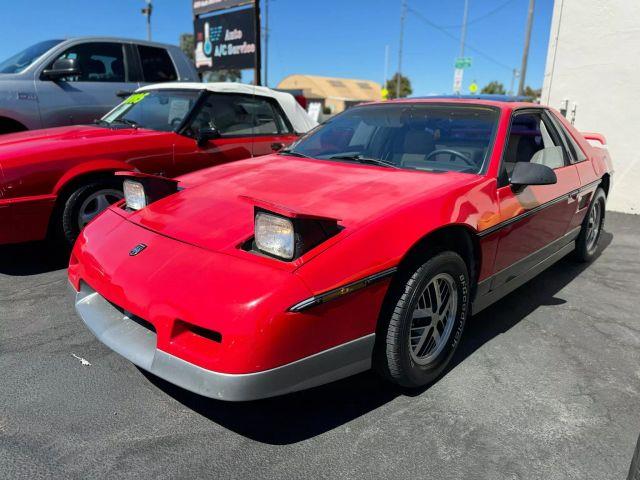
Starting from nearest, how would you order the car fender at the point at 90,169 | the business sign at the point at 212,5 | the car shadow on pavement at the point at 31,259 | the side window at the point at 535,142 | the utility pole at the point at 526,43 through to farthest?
the side window at the point at 535,142, the car fender at the point at 90,169, the car shadow on pavement at the point at 31,259, the business sign at the point at 212,5, the utility pole at the point at 526,43

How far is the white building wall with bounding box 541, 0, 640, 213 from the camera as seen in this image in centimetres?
702

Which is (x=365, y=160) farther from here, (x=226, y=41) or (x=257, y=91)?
(x=226, y=41)

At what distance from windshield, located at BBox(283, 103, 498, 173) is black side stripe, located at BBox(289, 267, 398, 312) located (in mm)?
1096

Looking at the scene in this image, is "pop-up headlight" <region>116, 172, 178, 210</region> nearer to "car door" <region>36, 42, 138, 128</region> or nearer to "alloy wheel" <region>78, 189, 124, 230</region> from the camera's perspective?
"alloy wheel" <region>78, 189, 124, 230</region>

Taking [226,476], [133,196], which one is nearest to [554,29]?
[133,196]

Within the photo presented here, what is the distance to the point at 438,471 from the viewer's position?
1.89 m

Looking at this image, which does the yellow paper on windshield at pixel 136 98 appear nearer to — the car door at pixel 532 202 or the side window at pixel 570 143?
the car door at pixel 532 202

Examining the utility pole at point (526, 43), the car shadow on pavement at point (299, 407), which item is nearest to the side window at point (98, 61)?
the car shadow on pavement at point (299, 407)

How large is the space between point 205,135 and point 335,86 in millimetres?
71418

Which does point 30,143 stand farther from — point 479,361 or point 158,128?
point 479,361

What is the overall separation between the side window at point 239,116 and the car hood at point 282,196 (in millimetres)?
1970

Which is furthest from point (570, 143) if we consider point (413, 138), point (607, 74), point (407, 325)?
point (607, 74)

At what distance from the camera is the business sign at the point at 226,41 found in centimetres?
1061

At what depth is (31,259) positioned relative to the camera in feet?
14.0
